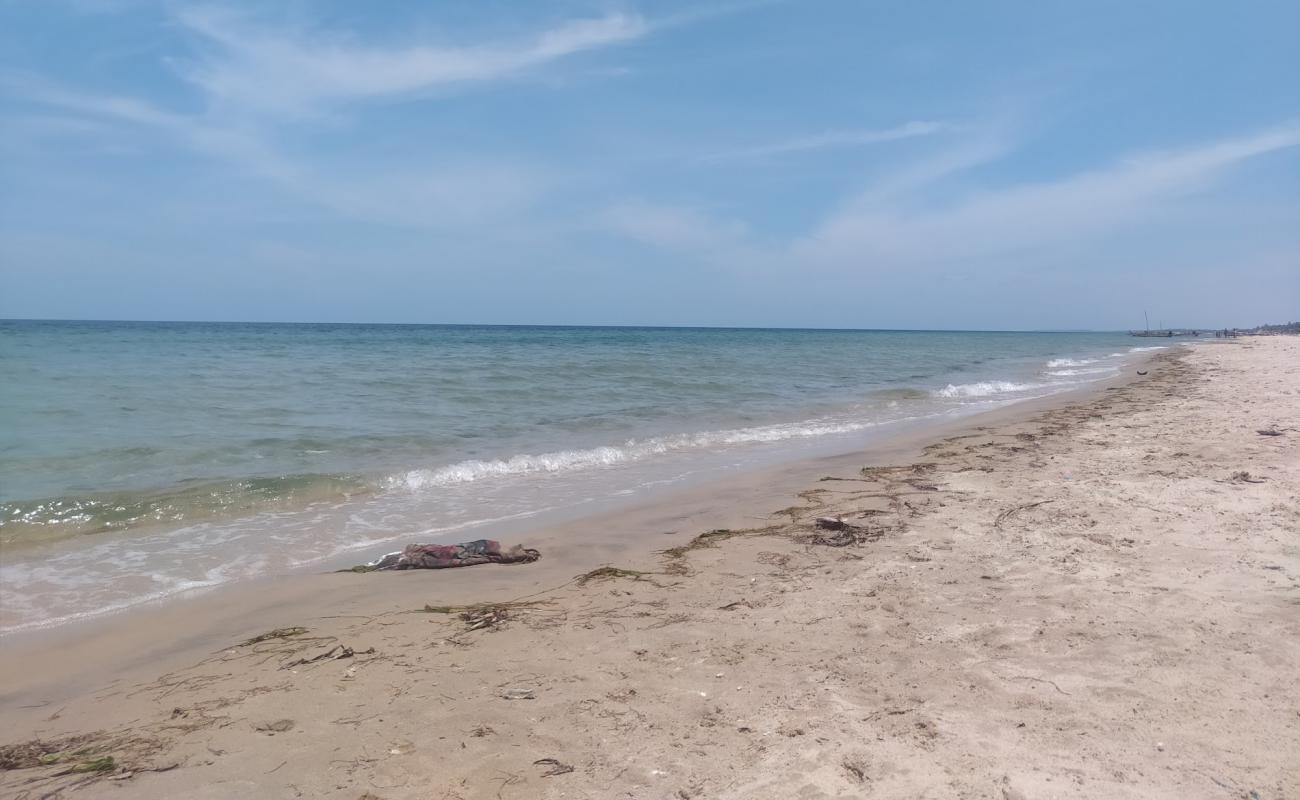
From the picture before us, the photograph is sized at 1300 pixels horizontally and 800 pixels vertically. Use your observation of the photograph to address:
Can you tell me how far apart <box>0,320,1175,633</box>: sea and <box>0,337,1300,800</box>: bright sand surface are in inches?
45.7

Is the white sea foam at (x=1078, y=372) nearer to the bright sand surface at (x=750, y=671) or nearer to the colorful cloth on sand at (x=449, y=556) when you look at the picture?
the bright sand surface at (x=750, y=671)

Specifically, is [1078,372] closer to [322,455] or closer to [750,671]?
[322,455]

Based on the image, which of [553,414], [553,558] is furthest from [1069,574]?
[553,414]

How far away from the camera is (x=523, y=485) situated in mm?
8188

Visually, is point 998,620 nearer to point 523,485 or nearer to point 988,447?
point 523,485

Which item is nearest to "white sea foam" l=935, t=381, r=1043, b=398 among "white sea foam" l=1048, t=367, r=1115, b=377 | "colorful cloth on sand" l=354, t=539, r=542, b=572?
"white sea foam" l=1048, t=367, r=1115, b=377

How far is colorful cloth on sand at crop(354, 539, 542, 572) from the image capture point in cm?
526

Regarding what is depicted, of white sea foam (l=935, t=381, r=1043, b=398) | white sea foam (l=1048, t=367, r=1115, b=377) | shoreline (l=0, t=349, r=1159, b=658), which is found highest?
white sea foam (l=1048, t=367, r=1115, b=377)

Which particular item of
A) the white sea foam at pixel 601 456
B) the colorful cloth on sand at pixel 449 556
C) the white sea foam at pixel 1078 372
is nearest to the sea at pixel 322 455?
the white sea foam at pixel 601 456

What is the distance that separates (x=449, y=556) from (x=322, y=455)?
4.57 m

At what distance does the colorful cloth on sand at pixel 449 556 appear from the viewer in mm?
5262

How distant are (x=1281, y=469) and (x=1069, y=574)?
381cm

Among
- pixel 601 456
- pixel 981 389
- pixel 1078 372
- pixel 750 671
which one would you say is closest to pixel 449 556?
pixel 750 671

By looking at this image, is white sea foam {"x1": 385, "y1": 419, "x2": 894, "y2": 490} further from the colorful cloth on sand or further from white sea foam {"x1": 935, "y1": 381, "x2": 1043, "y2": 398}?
white sea foam {"x1": 935, "y1": 381, "x2": 1043, "y2": 398}
